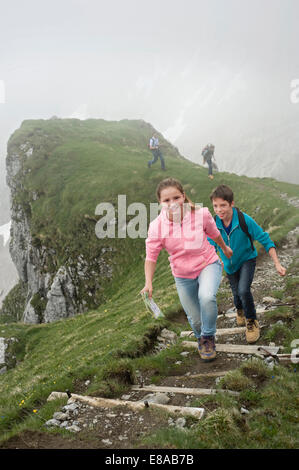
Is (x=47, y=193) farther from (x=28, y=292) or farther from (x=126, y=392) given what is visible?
(x=126, y=392)

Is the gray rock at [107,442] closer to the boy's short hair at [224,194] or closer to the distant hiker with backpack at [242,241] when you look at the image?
the distant hiker with backpack at [242,241]

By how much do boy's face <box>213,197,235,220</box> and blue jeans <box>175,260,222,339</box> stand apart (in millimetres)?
1221

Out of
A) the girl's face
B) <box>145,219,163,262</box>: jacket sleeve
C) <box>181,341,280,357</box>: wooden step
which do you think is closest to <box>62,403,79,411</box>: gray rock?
<box>145,219,163,262</box>: jacket sleeve

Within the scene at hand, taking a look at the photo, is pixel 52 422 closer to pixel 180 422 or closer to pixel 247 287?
pixel 180 422

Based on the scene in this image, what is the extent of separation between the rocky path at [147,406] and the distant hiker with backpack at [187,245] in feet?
3.36

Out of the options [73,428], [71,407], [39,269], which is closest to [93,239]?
[39,269]

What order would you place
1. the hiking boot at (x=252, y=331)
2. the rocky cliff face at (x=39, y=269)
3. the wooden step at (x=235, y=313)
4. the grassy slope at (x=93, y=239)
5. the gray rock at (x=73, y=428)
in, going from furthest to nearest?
the rocky cliff face at (x=39, y=269) < the wooden step at (x=235, y=313) < the grassy slope at (x=93, y=239) < the hiking boot at (x=252, y=331) < the gray rock at (x=73, y=428)

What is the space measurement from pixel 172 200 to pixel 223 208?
1.59 meters

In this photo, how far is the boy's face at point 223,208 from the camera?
7334 millimetres

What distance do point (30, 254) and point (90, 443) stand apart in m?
55.5

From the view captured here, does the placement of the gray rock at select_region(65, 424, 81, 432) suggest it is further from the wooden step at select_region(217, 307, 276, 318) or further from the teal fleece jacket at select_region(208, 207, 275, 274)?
the wooden step at select_region(217, 307, 276, 318)

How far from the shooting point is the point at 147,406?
5551 mm

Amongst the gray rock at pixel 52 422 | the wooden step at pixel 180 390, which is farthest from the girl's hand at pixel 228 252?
the gray rock at pixel 52 422

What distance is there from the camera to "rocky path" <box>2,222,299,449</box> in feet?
16.0
